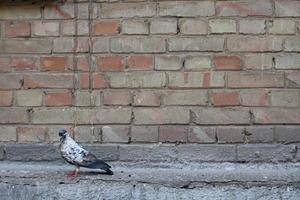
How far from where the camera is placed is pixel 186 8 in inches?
177

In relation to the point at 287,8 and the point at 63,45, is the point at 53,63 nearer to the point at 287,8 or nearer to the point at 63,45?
the point at 63,45

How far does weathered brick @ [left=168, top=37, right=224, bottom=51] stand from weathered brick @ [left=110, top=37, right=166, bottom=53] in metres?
0.08

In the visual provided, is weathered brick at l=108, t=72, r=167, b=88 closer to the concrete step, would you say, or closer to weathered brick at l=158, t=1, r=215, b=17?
weathered brick at l=158, t=1, r=215, b=17

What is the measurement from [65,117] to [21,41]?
2.07 feet

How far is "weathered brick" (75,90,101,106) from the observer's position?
4551mm

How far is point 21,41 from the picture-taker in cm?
459

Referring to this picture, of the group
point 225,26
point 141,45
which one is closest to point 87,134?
point 141,45

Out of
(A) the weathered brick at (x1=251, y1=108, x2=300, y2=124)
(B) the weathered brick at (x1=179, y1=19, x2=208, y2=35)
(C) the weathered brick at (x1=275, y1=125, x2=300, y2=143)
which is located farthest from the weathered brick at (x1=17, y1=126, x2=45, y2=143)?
(C) the weathered brick at (x1=275, y1=125, x2=300, y2=143)

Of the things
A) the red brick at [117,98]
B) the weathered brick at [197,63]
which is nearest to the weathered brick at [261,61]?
the weathered brick at [197,63]

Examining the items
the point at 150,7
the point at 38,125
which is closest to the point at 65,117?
the point at 38,125

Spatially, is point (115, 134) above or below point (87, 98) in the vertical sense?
below

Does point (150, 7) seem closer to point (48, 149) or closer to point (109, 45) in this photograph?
point (109, 45)

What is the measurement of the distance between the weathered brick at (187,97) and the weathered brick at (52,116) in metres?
0.72

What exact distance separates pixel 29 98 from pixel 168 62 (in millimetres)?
1028
